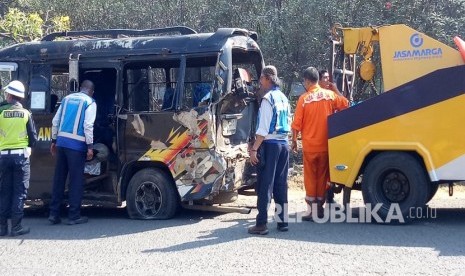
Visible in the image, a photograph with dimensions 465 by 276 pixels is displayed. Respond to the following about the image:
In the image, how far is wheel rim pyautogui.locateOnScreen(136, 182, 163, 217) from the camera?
9.78 m

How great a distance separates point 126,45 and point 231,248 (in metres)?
3.41

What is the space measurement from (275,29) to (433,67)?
6000 millimetres

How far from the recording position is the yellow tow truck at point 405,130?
8539 mm

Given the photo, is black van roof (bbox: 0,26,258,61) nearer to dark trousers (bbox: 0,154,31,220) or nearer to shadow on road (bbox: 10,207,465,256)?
dark trousers (bbox: 0,154,31,220)

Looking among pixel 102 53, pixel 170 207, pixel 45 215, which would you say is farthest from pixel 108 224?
pixel 102 53

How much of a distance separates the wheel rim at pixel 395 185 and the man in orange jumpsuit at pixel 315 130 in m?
0.79

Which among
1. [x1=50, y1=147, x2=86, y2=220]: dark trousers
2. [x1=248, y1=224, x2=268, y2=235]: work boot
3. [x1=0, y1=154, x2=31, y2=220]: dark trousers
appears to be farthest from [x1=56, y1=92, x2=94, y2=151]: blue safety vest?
[x1=248, y1=224, x2=268, y2=235]: work boot

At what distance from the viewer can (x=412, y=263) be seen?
7215 mm

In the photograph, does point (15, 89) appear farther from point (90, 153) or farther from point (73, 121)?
point (90, 153)

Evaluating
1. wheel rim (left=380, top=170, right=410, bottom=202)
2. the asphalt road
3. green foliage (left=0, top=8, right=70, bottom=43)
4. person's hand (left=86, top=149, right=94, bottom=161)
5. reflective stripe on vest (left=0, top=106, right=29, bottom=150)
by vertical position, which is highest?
green foliage (left=0, top=8, right=70, bottom=43)

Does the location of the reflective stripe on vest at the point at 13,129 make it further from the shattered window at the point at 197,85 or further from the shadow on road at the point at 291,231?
the shattered window at the point at 197,85

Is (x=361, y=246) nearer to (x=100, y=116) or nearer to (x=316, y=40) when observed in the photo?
(x=100, y=116)

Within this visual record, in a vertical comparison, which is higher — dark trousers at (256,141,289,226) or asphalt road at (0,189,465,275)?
dark trousers at (256,141,289,226)

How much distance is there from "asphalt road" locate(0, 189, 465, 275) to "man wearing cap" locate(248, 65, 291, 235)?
0.30 m
